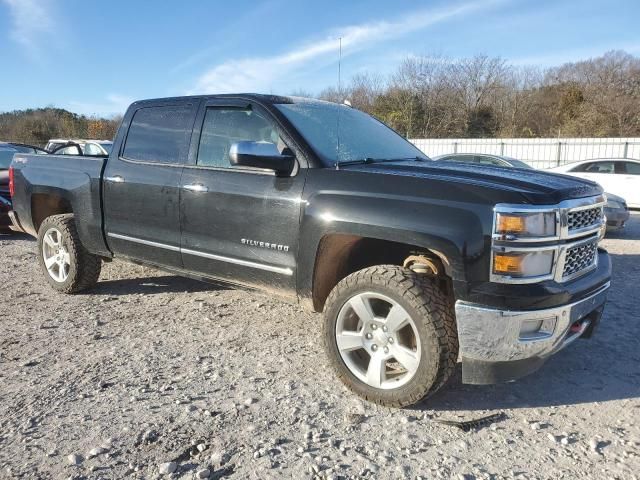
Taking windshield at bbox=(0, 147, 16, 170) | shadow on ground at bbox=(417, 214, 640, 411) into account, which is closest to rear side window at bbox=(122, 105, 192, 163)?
shadow on ground at bbox=(417, 214, 640, 411)

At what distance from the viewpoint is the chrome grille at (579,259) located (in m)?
2.90

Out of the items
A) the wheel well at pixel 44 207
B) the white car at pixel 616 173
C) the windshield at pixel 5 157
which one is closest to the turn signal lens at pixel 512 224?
the wheel well at pixel 44 207

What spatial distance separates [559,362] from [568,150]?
2003 cm

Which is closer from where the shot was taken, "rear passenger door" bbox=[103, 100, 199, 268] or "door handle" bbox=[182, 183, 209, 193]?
"door handle" bbox=[182, 183, 209, 193]

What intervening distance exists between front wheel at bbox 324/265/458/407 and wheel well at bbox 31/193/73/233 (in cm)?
371

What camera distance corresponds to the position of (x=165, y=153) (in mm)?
4266

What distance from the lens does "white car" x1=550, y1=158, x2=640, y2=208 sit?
11930 mm

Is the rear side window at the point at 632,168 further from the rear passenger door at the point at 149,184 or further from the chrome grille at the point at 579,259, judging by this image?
the rear passenger door at the point at 149,184

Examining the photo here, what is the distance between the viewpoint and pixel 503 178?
3.05 metres

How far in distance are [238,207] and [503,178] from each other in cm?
179

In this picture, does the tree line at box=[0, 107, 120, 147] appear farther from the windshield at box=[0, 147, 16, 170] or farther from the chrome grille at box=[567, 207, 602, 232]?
the chrome grille at box=[567, 207, 602, 232]

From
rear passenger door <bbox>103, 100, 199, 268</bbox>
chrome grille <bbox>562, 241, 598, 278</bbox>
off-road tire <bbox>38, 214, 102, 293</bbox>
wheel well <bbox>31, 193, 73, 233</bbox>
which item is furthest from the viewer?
wheel well <bbox>31, 193, 73, 233</bbox>

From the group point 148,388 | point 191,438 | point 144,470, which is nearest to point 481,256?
point 191,438

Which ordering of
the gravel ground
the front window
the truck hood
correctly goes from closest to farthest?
the gravel ground, the truck hood, the front window
